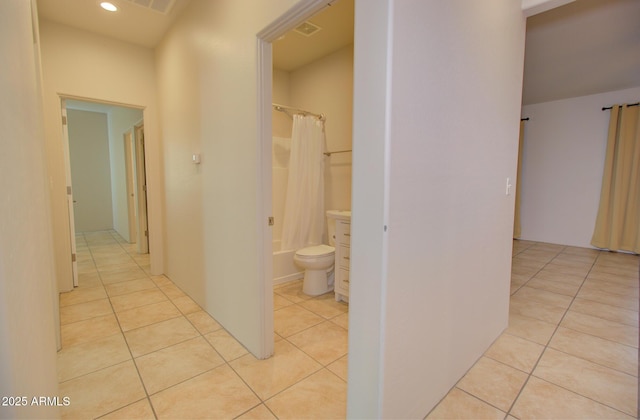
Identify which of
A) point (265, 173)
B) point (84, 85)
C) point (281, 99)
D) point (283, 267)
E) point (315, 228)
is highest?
point (281, 99)

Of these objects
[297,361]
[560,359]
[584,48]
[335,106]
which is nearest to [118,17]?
[335,106]

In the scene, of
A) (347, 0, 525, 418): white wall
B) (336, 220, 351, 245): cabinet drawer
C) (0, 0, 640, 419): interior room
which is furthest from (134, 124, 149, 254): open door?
(347, 0, 525, 418): white wall

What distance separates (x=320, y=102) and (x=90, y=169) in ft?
18.9

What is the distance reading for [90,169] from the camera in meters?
6.34

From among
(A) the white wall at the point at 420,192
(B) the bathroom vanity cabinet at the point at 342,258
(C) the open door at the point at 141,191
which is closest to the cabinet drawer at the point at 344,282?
(B) the bathroom vanity cabinet at the point at 342,258

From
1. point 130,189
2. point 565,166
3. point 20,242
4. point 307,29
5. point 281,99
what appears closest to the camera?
point 20,242

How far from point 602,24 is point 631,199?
10.0ft

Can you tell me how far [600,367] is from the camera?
1.79 metres

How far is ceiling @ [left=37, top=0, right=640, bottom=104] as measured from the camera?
248 cm

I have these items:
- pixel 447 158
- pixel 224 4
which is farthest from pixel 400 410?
pixel 224 4

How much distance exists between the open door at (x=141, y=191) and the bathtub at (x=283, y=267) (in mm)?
2513

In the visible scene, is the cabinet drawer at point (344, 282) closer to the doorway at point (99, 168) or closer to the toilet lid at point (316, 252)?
the toilet lid at point (316, 252)

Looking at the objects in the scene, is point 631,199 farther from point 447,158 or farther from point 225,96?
point 225,96

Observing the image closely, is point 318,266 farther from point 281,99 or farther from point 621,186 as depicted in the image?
point 621,186
